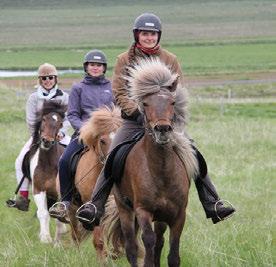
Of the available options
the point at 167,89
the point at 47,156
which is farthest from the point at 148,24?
the point at 47,156

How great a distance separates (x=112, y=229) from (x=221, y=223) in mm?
2481

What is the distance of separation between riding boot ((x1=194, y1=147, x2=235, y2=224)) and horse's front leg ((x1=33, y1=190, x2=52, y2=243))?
3001 mm

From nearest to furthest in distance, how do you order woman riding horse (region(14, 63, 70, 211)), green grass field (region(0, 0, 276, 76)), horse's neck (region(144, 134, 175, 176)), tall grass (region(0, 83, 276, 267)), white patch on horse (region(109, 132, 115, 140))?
horse's neck (region(144, 134, 175, 176))
tall grass (region(0, 83, 276, 267))
white patch on horse (region(109, 132, 115, 140))
woman riding horse (region(14, 63, 70, 211))
green grass field (region(0, 0, 276, 76))

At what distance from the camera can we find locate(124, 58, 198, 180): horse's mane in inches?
240

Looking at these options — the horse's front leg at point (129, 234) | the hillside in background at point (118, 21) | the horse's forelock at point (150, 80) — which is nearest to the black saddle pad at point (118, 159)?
Answer: the horse's front leg at point (129, 234)

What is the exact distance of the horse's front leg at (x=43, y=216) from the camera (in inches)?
371

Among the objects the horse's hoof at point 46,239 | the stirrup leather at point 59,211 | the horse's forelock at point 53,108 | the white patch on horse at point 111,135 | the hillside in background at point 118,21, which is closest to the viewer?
the white patch on horse at point 111,135

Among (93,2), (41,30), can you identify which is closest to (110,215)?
(41,30)

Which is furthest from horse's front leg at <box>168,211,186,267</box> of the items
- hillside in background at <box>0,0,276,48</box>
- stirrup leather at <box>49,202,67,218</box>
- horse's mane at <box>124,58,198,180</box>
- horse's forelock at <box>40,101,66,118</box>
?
hillside in background at <box>0,0,276,48</box>

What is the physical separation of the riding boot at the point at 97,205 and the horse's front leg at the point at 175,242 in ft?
2.79

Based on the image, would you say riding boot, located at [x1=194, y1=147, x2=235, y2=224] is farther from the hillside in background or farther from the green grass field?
the hillside in background

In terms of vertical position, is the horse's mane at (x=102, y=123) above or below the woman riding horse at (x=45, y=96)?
above

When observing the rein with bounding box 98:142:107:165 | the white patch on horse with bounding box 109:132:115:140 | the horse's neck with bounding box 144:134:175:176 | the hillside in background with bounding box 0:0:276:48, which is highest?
the horse's neck with bounding box 144:134:175:176

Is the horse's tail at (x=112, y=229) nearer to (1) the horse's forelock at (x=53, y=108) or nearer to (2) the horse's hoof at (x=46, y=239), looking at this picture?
(2) the horse's hoof at (x=46, y=239)
